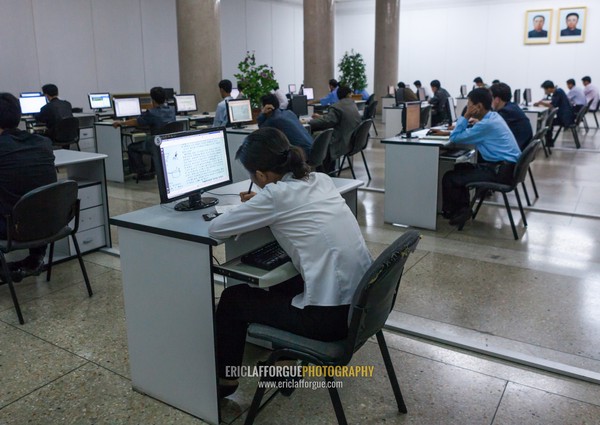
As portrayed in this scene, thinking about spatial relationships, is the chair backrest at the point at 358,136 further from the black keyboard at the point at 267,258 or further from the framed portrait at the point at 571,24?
the framed portrait at the point at 571,24

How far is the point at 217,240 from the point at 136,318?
1.88ft

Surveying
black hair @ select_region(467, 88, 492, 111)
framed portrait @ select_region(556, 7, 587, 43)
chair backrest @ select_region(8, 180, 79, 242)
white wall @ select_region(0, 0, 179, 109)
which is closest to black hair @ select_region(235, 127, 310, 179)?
chair backrest @ select_region(8, 180, 79, 242)

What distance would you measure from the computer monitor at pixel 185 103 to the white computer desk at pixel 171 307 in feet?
21.3

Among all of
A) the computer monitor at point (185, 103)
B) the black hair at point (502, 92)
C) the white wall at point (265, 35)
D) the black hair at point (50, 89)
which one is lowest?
the computer monitor at point (185, 103)

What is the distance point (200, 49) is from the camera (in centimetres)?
922

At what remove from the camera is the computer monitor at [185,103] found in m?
8.45

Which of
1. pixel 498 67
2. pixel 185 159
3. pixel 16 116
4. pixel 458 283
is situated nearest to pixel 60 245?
pixel 16 116

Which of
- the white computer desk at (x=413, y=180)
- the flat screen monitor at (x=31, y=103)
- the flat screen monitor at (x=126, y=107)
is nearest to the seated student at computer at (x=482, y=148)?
the white computer desk at (x=413, y=180)

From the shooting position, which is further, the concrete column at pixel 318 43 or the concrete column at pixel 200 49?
the concrete column at pixel 318 43

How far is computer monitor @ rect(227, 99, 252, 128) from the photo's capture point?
6547mm

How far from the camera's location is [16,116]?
119 inches

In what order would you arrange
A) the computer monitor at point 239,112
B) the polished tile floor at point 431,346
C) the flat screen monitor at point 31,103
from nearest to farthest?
the polished tile floor at point 431,346
the computer monitor at point 239,112
the flat screen monitor at point 31,103

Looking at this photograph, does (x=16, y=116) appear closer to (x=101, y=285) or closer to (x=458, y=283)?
(x=101, y=285)

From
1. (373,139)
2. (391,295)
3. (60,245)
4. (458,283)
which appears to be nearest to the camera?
(391,295)
